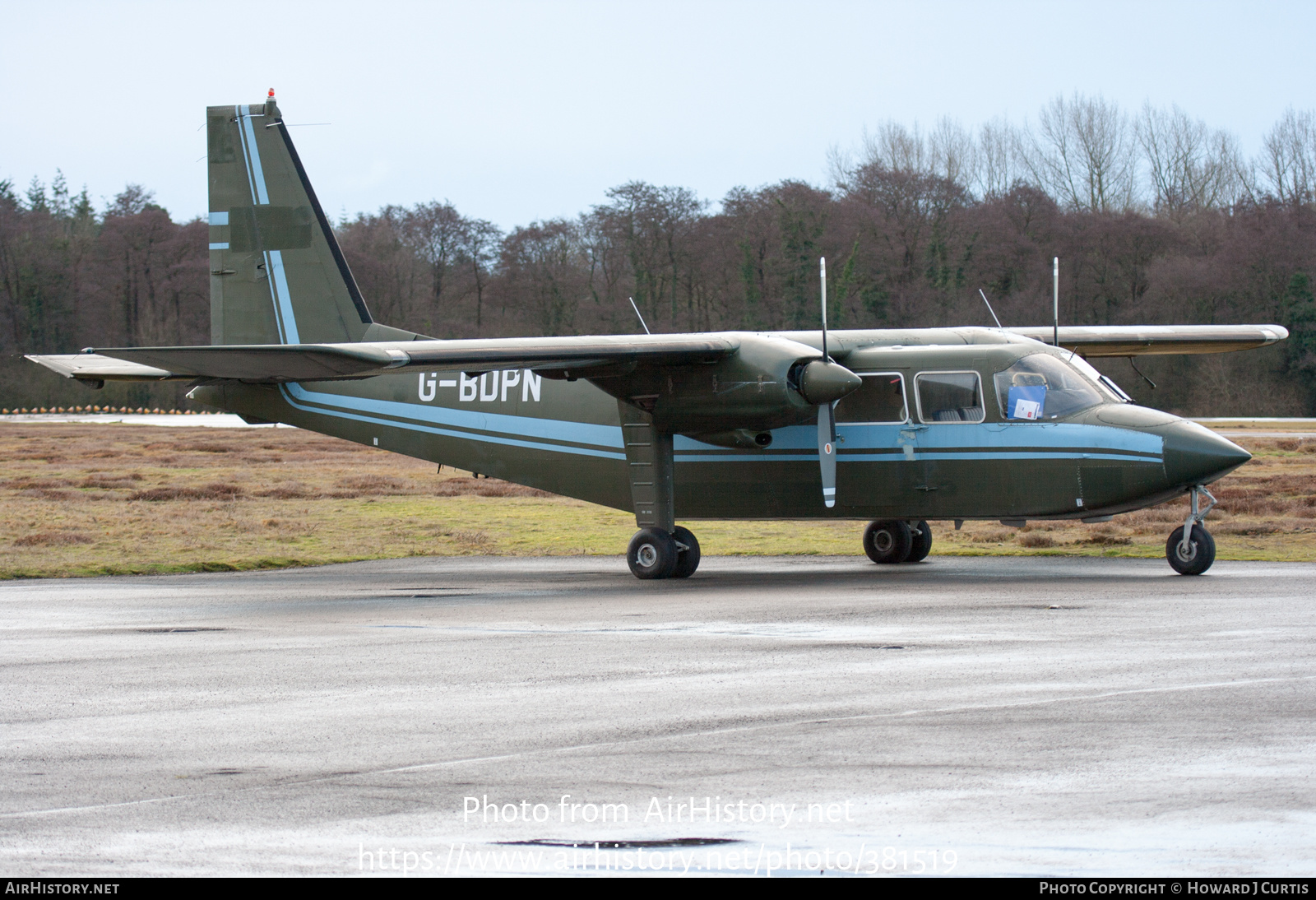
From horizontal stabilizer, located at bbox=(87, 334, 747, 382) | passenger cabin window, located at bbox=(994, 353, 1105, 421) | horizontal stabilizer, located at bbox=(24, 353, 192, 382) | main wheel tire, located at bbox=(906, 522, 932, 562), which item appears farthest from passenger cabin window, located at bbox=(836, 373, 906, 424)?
horizontal stabilizer, located at bbox=(24, 353, 192, 382)

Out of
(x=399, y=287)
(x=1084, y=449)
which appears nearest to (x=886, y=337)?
(x=1084, y=449)

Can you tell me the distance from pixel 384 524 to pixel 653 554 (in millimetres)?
10627

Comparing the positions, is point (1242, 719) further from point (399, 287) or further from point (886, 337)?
point (399, 287)

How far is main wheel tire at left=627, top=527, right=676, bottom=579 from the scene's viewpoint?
18.1 m

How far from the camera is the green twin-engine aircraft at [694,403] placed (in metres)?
16.5

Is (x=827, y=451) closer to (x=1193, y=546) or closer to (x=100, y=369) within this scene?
(x=1193, y=546)

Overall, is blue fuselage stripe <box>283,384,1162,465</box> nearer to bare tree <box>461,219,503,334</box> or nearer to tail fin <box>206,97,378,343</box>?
tail fin <box>206,97,378,343</box>

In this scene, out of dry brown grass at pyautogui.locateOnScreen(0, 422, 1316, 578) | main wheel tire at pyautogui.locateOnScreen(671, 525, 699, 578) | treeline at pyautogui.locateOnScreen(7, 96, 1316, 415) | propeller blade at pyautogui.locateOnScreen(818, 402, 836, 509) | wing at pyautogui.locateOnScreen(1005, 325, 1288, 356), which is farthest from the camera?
treeline at pyautogui.locateOnScreen(7, 96, 1316, 415)

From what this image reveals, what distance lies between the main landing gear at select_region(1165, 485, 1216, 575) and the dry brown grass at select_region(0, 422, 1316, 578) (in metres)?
3.23

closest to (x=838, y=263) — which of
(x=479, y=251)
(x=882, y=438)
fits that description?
(x=479, y=251)

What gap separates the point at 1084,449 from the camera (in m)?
16.8
